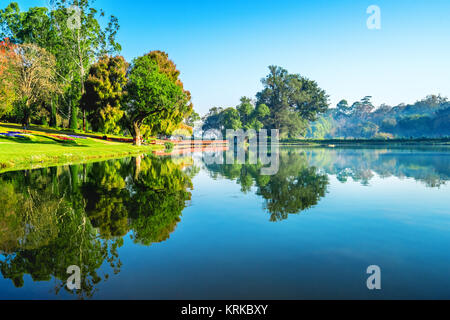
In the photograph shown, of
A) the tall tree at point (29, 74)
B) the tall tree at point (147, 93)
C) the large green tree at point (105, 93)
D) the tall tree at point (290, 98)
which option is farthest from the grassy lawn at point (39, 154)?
the tall tree at point (290, 98)

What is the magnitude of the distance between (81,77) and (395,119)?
13531cm

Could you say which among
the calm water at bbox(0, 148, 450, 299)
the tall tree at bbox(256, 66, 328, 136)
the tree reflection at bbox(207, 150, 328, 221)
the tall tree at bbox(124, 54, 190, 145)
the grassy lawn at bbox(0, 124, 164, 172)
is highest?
the tall tree at bbox(256, 66, 328, 136)

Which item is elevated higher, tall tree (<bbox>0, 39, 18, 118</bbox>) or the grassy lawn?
tall tree (<bbox>0, 39, 18, 118</bbox>)

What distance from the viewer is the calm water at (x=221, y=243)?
14.7ft

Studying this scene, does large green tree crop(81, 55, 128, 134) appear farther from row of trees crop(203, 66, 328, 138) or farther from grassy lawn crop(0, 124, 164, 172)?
row of trees crop(203, 66, 328, 138)

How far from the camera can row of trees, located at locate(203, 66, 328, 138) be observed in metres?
104

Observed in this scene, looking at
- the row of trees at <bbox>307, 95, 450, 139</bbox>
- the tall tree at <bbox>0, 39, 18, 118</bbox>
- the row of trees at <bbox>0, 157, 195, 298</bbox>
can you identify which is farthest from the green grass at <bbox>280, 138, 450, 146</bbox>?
the row of trees at <bbox>0, 157, 195, 298</bbox>

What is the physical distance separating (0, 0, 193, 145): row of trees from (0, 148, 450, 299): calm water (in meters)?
32.3

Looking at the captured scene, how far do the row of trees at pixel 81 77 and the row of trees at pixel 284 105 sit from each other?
165ft

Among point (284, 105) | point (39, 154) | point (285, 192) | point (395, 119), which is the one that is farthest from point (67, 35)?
point (395, 119)

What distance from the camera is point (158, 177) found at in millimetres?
16516

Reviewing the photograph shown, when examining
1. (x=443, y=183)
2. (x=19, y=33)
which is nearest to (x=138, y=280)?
(x=443, y=183)

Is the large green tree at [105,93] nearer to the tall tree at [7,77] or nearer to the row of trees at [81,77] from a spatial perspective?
the row of trees at [81,77]

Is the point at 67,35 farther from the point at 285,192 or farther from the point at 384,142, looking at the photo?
the point at 384,142
